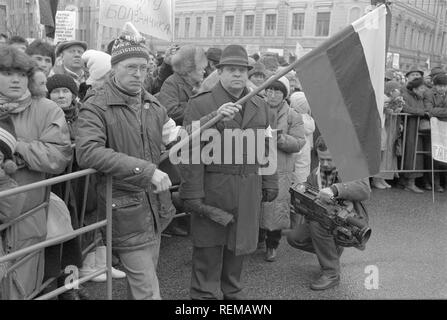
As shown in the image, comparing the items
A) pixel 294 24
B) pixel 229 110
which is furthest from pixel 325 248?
pixel 294 24

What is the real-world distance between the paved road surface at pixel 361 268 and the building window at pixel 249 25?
2265 inches

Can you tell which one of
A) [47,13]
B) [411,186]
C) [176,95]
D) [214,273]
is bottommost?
[214,273]

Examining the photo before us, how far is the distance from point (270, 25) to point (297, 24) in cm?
345

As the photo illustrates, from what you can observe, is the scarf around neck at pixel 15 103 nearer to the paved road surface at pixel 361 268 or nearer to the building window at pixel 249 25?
the paved road surface at pixel 361 268

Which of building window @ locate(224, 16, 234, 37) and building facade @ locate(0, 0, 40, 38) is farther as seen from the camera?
building window @ locate(224, 16, 234, 37)

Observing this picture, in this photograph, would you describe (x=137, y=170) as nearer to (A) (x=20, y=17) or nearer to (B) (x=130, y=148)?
(B) (x=130, y=148)

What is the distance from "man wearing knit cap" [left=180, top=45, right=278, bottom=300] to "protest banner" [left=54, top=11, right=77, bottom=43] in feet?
27.8

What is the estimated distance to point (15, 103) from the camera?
113 inches

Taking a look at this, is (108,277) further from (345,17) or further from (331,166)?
(345,17)

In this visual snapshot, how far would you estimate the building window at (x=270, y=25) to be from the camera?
5909 centimetres

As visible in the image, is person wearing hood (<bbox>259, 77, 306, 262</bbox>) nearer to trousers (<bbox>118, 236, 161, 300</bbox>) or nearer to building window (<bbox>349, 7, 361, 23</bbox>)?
trousers (<bbox>118, 236, 161, 300</bbox>)

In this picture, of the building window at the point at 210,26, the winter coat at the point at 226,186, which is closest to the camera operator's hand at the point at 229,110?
the winter coat at the point at 226,186

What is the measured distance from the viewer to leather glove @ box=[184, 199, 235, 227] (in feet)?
11.2

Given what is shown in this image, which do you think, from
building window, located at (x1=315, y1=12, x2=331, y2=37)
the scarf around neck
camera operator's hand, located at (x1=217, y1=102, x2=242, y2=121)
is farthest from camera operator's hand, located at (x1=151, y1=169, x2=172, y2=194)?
building window, located at (x1=315, y1=12, x2=331, y2=37)
